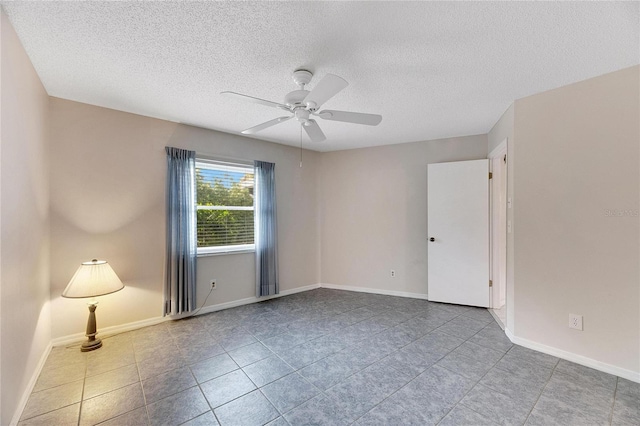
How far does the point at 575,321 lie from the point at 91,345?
451 cm

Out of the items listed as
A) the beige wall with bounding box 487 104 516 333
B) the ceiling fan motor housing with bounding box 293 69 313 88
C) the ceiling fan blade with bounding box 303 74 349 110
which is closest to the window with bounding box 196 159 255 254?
the ceiling fan motor housing with bounding box 293 69 313 88

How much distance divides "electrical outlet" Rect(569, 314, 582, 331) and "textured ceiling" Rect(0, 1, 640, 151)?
6.79 ft

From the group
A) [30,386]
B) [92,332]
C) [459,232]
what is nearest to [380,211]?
[459,232]

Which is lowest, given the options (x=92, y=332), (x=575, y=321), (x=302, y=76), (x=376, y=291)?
(x=376, y=291)

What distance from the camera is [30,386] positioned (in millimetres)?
2033

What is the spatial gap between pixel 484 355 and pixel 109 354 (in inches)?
138

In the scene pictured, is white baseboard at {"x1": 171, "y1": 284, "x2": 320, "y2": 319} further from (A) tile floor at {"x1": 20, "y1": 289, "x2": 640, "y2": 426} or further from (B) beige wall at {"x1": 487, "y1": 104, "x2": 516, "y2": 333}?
(B) beige wall at {"x1": 487, "y1": 104, "x2": 516, "y2": 333}

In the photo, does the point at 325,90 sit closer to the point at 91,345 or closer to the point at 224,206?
the point at 224,206

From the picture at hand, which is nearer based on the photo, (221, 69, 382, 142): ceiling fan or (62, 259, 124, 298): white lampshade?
(221, 69, 382, 142): ceiling fan

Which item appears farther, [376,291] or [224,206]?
[376,291]

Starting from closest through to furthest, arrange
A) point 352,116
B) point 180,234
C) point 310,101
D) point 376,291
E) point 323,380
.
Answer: point 310,101
point 323,380
point 352,116
point 180,234
point 376,291

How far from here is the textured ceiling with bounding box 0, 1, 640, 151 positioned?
157cm

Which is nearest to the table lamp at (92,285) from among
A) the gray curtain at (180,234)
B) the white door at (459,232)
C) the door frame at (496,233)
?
the gray curtain at (180,234)

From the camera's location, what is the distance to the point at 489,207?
3795mm
